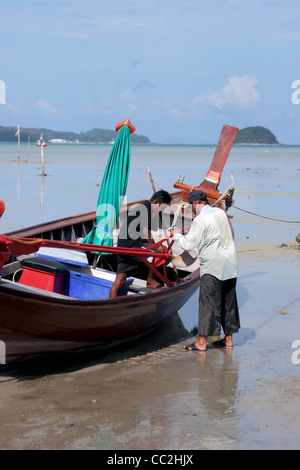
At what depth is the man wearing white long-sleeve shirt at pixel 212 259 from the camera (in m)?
6.46

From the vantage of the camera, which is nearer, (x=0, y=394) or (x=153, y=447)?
(x=153, y=447)

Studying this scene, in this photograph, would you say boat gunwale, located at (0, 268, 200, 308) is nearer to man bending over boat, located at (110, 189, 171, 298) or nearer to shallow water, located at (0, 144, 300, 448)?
man bending over boat, located at (110, 189, 171, 298)

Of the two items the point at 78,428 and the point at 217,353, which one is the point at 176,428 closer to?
the point at 78,428

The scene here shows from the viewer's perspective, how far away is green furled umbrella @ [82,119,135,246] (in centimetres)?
738

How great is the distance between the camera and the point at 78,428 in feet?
A: 16.3

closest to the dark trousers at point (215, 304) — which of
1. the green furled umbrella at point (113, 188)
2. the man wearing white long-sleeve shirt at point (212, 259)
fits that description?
the man wearing white long-sleeve shirt at point (212, 259)

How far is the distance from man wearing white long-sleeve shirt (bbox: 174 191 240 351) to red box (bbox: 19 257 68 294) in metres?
1.33

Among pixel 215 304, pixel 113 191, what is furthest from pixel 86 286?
pixel 215 304

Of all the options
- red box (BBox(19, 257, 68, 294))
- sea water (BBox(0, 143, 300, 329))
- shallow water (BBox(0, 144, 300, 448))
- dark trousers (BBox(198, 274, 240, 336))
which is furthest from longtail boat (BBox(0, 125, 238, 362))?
sea water (BBox(0, 143, 300, 329))

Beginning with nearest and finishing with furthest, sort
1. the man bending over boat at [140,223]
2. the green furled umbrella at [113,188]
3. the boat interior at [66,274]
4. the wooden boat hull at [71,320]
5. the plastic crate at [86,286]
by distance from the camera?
1. the wooden boat hull at [71,320]
2. the boat interior at [66,274]
3. the plastic crate at [86,286]
4. the man bending over boat at [140,223]
5. the green furled umbrella at [113,188]

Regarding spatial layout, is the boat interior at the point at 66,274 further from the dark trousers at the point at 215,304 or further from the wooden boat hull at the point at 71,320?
the dark trousers at the point at 215,304

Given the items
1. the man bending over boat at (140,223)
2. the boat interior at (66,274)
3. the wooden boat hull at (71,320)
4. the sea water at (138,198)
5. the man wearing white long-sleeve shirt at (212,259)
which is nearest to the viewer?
the wooden boat hull at (71,320)
